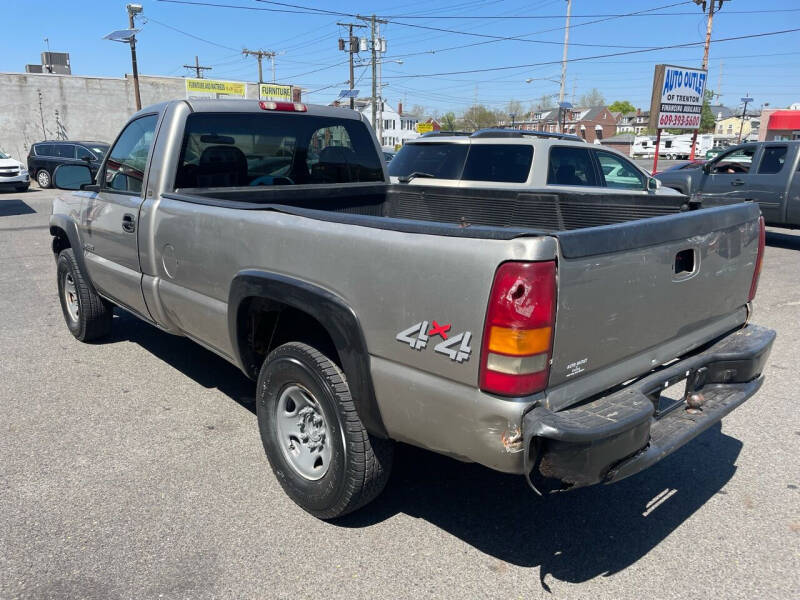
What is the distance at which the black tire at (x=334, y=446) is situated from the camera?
2631mm

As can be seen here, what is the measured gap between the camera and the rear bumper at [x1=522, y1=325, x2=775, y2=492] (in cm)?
207

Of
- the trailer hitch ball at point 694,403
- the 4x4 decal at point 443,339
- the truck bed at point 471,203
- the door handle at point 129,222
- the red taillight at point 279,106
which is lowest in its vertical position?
the trailer hitch ball at point 694,403

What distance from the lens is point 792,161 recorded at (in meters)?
10.8

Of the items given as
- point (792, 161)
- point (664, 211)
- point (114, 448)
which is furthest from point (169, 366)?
point (792, 161)

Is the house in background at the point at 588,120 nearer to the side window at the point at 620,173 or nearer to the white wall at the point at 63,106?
the white wall at the point at 63,106

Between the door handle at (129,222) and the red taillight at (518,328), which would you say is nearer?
the red taillight at (518,328)

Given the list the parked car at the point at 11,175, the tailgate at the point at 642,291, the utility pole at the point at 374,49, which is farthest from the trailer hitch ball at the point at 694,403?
the utility pole at the point at 374,49

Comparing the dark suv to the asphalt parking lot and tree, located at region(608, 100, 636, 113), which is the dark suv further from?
tree, located at region(608, 100, 636, 113)

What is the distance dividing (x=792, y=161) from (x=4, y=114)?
36.2m

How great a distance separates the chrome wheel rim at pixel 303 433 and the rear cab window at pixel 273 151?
66.8 inches

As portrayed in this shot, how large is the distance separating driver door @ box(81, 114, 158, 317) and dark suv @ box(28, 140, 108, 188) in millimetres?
18912

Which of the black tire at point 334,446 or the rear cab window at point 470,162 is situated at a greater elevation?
the rear cab window at point 470,162

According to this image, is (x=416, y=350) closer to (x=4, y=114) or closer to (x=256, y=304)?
(x=256, y=304)

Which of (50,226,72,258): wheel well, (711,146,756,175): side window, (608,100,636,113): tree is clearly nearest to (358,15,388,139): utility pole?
(711,146,756,175): side window
